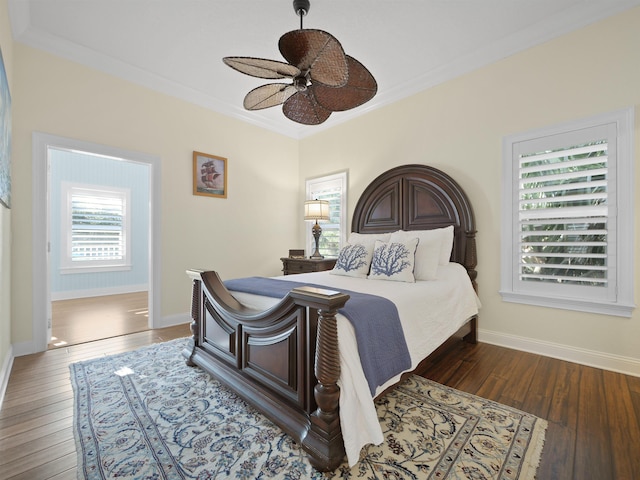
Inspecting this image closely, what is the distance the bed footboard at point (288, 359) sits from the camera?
129 cm

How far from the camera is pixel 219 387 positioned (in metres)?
2.02

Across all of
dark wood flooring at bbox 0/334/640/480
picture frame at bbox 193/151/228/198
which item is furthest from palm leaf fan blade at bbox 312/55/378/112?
picture frame at bbox 193/151/228/198

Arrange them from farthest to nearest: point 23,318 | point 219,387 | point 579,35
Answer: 1. point 23,318
2. point 579,35
3. point 219,387

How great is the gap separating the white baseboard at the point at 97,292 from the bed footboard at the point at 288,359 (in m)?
4.68

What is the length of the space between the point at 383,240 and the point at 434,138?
1372mm

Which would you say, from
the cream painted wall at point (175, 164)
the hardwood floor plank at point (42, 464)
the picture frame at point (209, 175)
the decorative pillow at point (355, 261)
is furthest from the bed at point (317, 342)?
the picture frame at point (209, 175)

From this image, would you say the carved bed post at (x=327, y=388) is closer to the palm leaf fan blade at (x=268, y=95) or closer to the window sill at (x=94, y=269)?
the palm leaf fan blade at (x=268, y=95)

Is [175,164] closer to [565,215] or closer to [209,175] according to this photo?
[209,175]

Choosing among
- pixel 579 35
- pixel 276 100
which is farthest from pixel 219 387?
pixel 579 35

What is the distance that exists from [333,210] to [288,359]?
310 centimetres

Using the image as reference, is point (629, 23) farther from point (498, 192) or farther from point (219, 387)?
point (219, 387)

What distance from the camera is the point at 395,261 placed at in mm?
2494

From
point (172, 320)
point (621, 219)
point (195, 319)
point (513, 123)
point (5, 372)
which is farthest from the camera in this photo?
point (172, 320)

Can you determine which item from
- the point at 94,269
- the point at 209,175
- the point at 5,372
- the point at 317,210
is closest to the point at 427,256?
the point at 317,210
